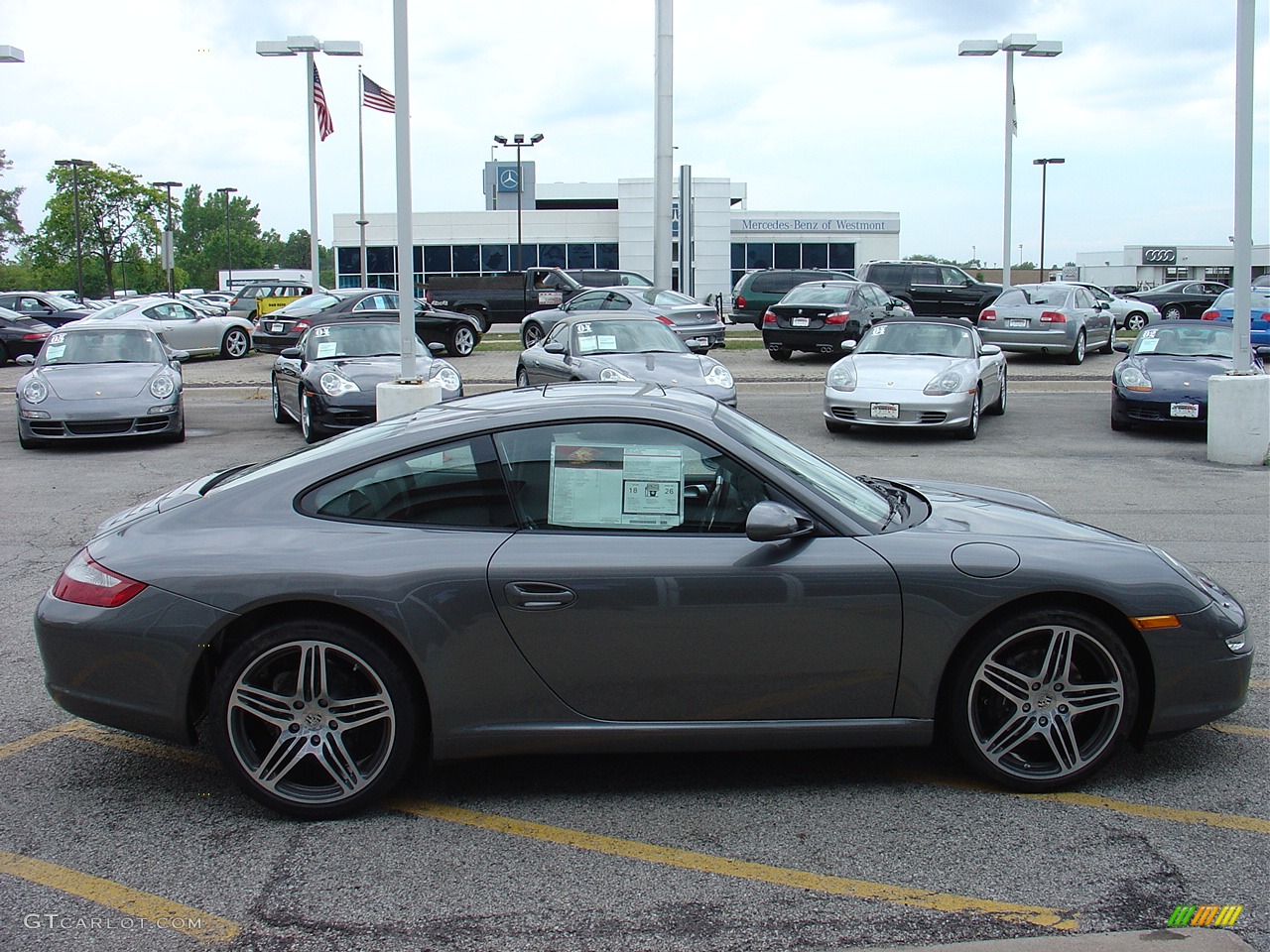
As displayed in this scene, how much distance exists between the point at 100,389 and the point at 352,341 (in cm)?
292

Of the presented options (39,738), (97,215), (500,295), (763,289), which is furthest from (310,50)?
(97,215)

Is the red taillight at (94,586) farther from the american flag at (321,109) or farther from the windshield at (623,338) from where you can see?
the american flag at (321,109)

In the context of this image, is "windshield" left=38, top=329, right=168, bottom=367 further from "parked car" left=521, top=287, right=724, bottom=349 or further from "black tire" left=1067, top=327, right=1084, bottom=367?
"black tire" left=1067, top=327, right=1084, bottom=367

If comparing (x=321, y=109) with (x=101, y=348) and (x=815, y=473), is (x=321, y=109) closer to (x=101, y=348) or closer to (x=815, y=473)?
(x=101, y=348)

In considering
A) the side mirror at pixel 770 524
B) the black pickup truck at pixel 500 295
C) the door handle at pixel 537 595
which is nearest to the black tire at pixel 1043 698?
the side mirror at pixel 770 524

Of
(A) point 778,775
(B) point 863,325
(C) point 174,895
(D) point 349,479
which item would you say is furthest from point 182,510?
(B) point 863,325

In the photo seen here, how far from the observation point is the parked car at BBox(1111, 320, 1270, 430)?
1326cm

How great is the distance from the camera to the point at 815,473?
428 centimetres

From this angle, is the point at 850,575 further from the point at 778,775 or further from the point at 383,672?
the point at 383,672

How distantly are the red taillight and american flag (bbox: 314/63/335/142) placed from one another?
1299 inches

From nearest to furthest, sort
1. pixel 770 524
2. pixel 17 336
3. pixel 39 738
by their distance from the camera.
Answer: pixel 770 524
pixel 39 738
pixel 17 336

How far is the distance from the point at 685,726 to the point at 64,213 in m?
94.3

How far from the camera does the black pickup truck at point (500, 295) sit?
32.3m

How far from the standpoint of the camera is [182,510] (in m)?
4.04
